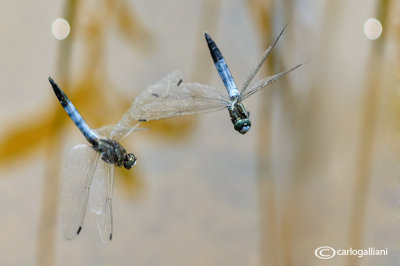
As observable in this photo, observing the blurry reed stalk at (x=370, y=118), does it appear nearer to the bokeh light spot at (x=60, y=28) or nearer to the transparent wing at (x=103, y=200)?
the transparent wing at (x=103, y=200)

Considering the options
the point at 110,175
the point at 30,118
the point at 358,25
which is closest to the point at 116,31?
the point at 30,118

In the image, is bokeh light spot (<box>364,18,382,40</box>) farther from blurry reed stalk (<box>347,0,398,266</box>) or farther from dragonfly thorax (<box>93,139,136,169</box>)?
dragonfly thorax (<box>93,139,136,169</box>)

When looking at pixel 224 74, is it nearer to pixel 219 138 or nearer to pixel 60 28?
pixel 219 138

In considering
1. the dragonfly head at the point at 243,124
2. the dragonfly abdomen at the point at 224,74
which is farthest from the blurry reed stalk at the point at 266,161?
the dragonfly head at the point at 243,124

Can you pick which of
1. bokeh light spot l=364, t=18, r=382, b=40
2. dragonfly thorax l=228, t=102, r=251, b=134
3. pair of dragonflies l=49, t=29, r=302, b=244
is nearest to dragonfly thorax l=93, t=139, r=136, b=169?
pair of dragonflies l=49, t=29, r=302, b=244

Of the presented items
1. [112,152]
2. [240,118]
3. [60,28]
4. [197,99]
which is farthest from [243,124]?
[60,28]
